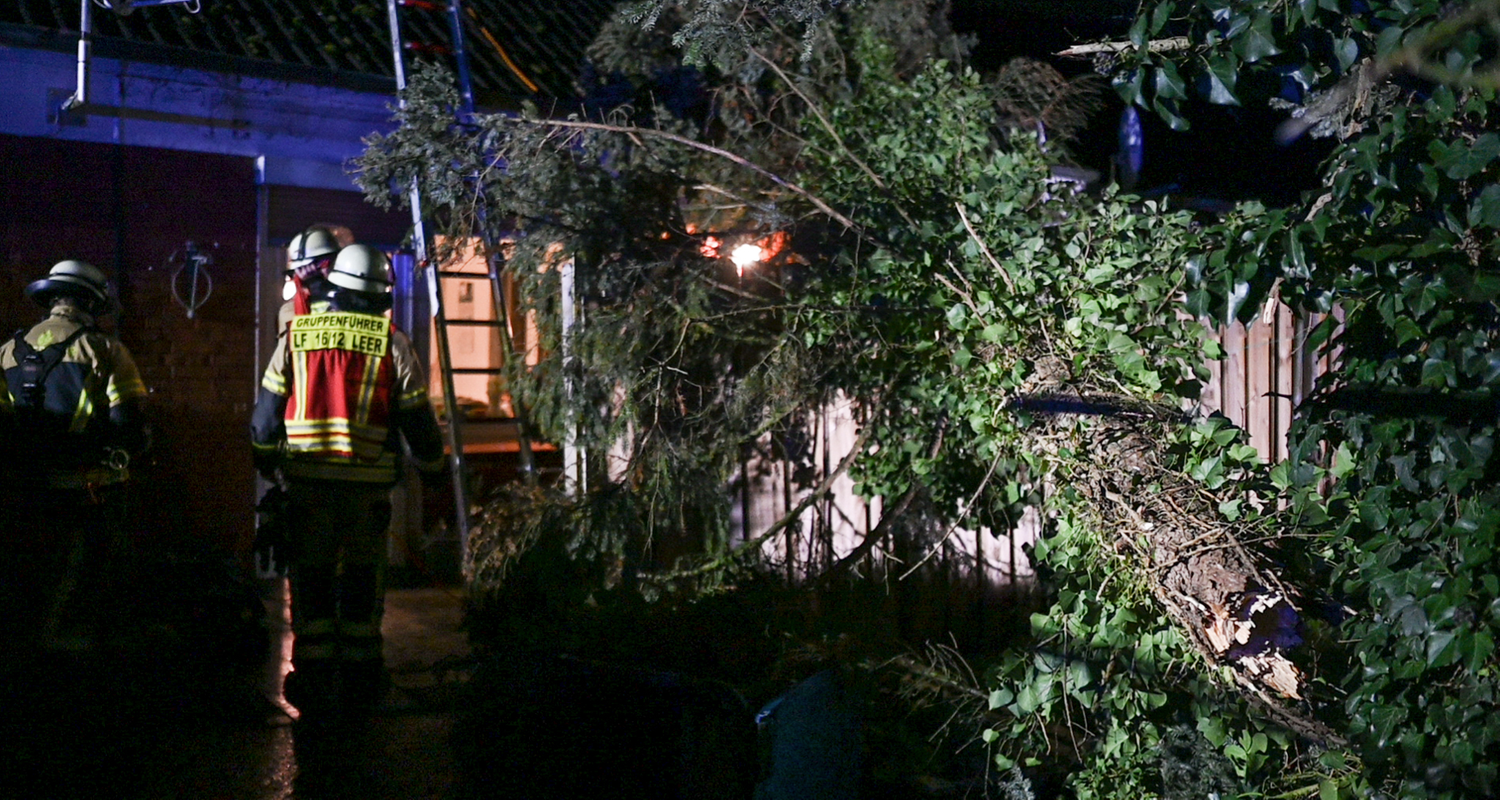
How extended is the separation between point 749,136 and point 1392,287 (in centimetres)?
362

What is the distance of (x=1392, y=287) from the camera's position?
2.90 meters

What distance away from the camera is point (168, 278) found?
24.8ft

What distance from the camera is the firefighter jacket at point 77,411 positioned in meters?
5.70

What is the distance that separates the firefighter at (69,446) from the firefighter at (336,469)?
1.02m

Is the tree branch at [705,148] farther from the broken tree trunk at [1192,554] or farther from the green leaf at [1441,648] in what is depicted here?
the green leaf at [1441,648]

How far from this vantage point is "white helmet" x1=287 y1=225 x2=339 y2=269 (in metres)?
5.78

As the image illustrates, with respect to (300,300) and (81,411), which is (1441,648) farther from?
(81,411)

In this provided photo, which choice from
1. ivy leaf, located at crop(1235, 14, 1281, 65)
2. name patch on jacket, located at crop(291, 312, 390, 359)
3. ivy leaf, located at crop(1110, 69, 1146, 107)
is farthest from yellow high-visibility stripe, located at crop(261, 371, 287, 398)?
ivy leaf, located at crop(1235, 14, 1281, 65)

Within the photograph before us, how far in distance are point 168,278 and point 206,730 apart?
350 cm

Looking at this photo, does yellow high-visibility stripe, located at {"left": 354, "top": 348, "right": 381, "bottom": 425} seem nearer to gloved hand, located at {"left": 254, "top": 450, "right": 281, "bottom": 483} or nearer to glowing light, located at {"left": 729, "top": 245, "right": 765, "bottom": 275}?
gloved hand, located at {"left": 254, "top": 450, "right": 281, "bottom": 483}

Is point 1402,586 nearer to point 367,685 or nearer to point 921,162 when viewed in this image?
point 921,162

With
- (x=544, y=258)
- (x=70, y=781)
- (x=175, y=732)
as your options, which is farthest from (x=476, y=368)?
(x=70, y=781)

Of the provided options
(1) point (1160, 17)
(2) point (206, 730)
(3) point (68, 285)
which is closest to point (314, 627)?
(2) point (206, 730)

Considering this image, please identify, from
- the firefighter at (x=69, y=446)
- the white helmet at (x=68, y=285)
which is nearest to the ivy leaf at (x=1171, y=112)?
the firefighter at (x=69, y=446)
